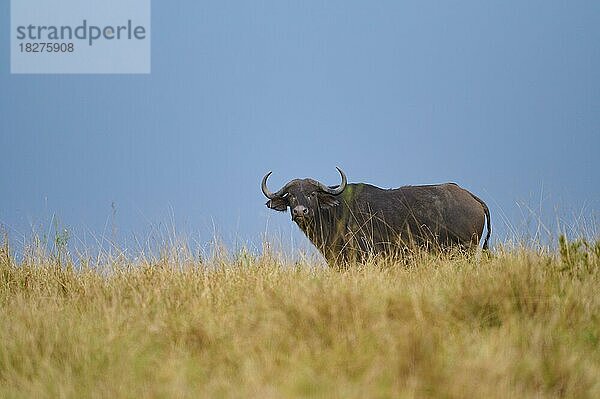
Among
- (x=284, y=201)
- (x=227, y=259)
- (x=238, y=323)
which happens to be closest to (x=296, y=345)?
(x=238, y=323)

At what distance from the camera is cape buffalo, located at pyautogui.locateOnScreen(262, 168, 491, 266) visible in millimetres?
11523

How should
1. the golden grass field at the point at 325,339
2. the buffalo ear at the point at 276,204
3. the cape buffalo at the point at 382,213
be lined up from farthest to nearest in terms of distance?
the buffalo ear at the point at 276,204 → the cape buffalo at the point at 382,213 → the golden grass field at the point at 325,339

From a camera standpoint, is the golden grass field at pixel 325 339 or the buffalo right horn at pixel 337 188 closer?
the golden grass field at pixel 325 339

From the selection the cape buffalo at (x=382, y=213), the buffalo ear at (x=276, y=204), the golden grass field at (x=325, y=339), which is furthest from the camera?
the buffalo ear at (x=276, y=204)

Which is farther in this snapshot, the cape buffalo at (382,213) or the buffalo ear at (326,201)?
the buffalo ear at (326,201)

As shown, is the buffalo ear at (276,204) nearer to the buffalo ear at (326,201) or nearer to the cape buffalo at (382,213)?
the cape buffalo at (382,213)

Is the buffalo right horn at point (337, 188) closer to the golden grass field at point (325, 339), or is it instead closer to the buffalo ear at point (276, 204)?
the buffalo ear at point (276, 204)

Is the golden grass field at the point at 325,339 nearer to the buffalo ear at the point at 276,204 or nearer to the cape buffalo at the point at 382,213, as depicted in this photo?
the cape buffalo at the point at 382,213

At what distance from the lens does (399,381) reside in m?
3.31

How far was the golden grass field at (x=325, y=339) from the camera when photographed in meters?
3.40

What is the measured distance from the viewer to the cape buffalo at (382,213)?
37.8ft

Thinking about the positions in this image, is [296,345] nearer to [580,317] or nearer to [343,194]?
[580,317]

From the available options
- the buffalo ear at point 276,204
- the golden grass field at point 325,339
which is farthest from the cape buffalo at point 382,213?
the golden grass field at point 325,339

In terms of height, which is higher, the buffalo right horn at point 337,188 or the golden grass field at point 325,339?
the buffalo right horn at point 337,188
